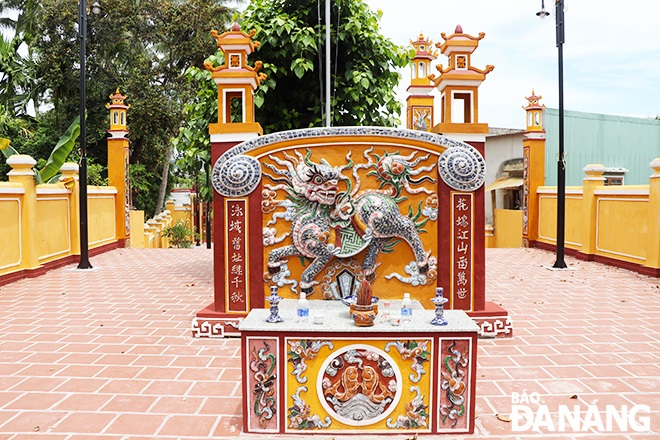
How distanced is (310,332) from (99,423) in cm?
173

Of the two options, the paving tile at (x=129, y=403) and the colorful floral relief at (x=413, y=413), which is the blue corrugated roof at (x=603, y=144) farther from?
the paving tile at (x=129, y=403)

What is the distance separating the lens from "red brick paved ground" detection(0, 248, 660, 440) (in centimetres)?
381

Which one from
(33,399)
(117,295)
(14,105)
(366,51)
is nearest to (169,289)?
(117,295)

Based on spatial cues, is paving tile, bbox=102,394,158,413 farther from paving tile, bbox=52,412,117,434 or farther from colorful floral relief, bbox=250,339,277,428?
colorful floral relief, bbox=250,339,277,428

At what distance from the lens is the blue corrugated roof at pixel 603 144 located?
60.4 feet

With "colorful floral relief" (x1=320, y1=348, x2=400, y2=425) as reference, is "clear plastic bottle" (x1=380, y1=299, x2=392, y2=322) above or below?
above

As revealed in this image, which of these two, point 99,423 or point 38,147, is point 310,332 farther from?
point 38,147

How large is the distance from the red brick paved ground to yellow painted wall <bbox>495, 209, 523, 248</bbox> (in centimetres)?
749

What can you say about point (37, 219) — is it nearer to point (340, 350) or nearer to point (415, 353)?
point (340, 350)

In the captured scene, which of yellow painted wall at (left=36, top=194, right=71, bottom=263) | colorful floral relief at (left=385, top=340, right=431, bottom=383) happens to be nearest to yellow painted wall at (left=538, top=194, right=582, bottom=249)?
colorful floral relief at (left=385, top=340, right=431, bottom=383)

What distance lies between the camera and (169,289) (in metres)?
8.67

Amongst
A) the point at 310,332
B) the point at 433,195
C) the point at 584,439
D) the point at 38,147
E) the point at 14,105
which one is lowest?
the point at 584,439

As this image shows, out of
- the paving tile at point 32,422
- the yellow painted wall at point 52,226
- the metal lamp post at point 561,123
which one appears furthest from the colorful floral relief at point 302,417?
the metal lamp post at point 561,123

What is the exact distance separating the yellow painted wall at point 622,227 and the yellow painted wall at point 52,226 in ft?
38.6
